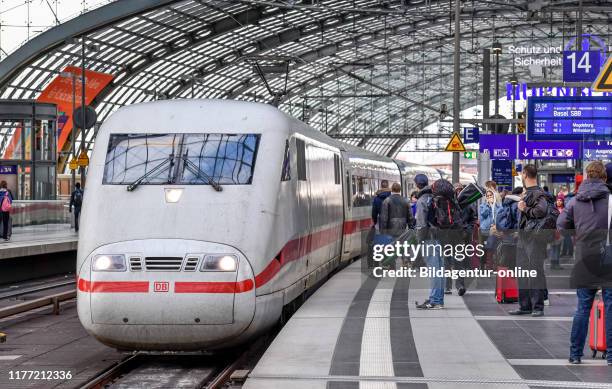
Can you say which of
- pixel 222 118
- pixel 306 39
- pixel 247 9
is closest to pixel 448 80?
pixel 306 39

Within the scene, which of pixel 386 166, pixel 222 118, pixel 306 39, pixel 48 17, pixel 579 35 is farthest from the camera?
pixel 306 39

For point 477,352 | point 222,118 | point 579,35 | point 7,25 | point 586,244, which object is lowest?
point 477,352

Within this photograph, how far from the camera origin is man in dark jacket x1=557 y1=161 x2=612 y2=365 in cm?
1024

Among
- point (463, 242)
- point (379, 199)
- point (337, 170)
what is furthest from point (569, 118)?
point (463, 242)

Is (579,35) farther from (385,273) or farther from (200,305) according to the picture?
(200,305)

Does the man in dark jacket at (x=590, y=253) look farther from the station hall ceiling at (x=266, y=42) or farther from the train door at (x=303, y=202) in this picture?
the station hall ceiling at (x=266, y=42)

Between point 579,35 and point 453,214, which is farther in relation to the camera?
point 579,35

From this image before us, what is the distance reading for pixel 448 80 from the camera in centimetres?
9919

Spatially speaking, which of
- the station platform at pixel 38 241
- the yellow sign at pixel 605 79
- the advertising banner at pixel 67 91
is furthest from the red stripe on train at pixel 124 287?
the advertising banner at pixel 67 91

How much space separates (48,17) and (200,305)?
4281cm

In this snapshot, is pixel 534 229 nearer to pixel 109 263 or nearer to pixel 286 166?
pixel 286 166

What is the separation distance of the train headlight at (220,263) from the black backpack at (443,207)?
4.40 metres

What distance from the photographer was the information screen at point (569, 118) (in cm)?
2642

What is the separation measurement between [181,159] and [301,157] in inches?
111
